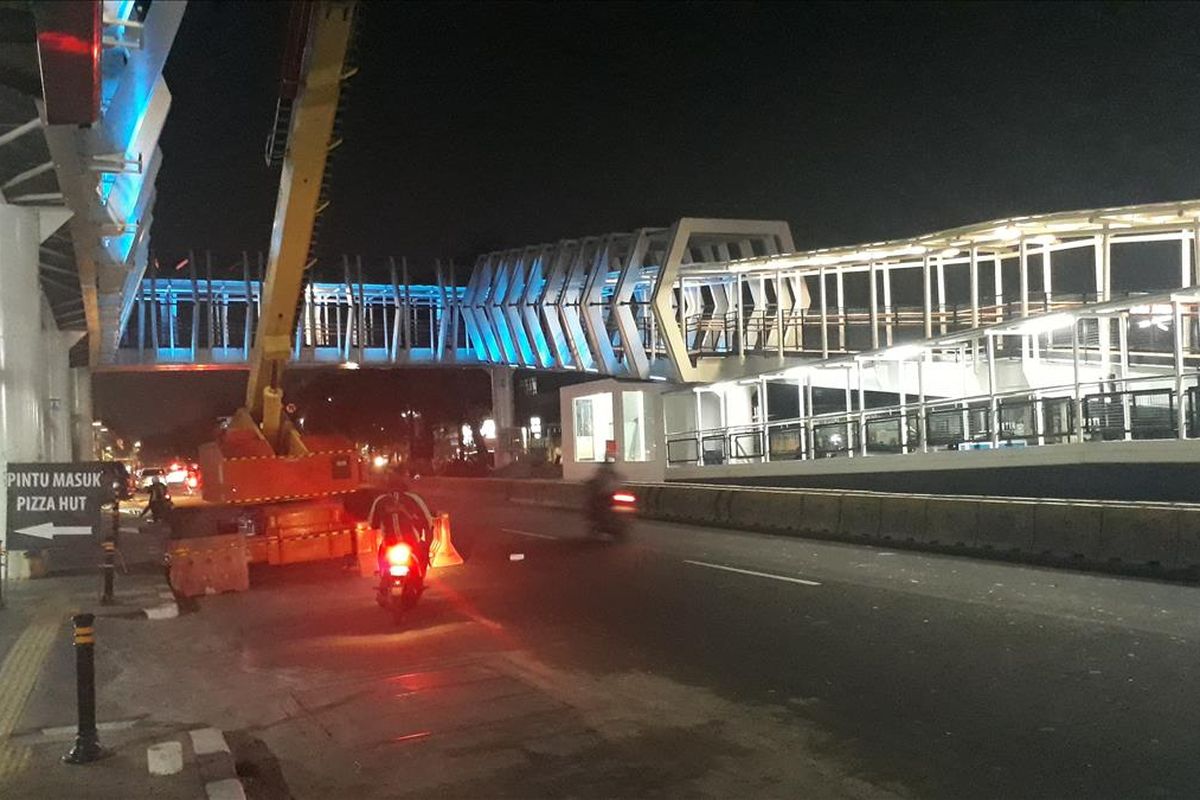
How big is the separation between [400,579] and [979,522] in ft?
32.2

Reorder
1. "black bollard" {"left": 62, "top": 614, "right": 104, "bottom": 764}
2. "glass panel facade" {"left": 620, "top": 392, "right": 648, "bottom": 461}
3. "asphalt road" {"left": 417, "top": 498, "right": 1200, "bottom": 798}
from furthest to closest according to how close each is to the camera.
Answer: "glass panel facade" {"left": 620, "top": 392, "right": 648, "bottom": 461} < "black bollard" {"left": 62, "top": 614, "right": 104, "bottom": 764} < "asphalt road" {"left": 417, "top": 498, "right": 1200, "bottom": 798}

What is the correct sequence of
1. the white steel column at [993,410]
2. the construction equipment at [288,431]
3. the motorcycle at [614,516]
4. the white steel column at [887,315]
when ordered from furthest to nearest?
the white steel column at [887,315] → the white steel column at [993,410] → the motorcycle at [614,516] → the construction equipment at [288,431]

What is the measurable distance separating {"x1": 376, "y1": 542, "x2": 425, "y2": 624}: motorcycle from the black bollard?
200 inches

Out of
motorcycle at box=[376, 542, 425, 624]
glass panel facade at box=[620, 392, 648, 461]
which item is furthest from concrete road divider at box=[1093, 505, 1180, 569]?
glass panel facade at box=[620, 392, 648, 461]

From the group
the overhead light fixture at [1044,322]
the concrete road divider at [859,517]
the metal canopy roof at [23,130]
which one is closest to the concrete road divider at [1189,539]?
the concrete road divider at [859,517]

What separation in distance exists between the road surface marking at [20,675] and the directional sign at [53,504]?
0.98 meters

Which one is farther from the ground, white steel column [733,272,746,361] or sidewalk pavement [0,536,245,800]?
white steel column [733,272,746,361]

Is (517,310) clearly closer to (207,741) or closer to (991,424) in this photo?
(991,424)

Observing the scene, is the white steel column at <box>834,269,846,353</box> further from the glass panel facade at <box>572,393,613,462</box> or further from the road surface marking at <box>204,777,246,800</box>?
the road surface marking at <box>204,777,246,800</box>

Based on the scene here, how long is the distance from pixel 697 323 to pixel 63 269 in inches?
805

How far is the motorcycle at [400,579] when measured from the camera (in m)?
12.1

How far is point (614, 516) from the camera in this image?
2052 cm

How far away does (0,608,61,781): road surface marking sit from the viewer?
711 centimetres

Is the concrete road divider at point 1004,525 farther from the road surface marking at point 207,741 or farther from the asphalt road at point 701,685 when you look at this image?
→ the road surface marking at point 207,741
